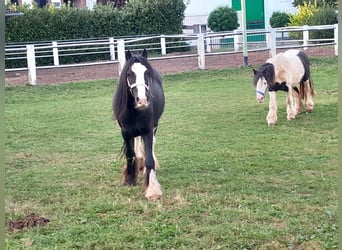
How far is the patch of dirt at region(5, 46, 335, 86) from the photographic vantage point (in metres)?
16.8

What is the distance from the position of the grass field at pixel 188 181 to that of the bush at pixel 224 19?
56.8ft

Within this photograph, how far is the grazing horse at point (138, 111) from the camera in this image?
520 centimetres

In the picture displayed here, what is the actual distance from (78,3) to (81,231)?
31281mm

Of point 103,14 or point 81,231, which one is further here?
point 103,14

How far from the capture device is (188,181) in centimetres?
587

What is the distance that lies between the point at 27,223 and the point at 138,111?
4.77ft

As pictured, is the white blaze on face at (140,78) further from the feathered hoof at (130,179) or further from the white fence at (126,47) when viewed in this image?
the white fence at (126,47)

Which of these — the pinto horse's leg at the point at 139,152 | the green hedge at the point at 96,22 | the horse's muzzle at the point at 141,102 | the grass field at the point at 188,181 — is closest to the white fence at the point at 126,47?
the green hedge at the point at 96,22

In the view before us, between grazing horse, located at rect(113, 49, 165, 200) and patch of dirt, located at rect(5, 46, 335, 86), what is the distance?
10645 mm

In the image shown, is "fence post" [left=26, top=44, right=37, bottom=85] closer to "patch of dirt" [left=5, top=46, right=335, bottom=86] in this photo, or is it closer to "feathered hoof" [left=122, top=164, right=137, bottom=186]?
"patch of dirt" [left=5, top=46, right=335, bottom=86]

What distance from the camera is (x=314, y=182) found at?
5621mm

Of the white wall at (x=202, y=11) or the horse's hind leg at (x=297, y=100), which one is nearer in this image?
the horse's hind leg at (x=297, y=100)

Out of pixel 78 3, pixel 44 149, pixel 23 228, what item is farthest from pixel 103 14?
pixel 23 228

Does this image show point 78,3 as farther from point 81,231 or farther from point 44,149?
point 81,231
